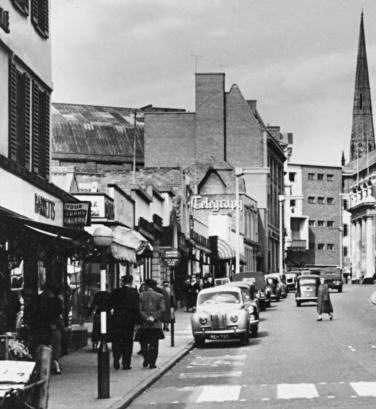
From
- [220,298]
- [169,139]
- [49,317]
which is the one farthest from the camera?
[169,139]

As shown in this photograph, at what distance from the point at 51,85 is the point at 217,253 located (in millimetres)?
50755

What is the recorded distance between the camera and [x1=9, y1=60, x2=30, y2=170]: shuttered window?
23.6 metres

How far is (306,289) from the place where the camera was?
205ft

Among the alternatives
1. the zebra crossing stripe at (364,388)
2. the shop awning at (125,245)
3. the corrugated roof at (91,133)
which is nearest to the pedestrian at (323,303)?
the shop awning at (125,245)

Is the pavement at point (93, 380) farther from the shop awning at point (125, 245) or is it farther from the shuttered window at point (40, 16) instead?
the shuttered window at point (40, 16)

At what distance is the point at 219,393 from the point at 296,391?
4.02ft

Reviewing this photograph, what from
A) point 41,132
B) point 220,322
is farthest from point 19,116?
point 220,322

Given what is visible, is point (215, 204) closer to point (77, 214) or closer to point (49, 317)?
point (77, 214)

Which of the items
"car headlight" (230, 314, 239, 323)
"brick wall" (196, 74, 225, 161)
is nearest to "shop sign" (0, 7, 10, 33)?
"car headlight" (230, 314, 239, 323)

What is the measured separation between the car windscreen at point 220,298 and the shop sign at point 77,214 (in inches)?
286

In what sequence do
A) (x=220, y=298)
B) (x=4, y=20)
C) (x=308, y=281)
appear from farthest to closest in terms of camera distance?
(x=308, y=281) → (x=220, y=298) → (x=4, y=20)

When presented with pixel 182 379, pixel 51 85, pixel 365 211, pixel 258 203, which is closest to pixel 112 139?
pixel 258 203

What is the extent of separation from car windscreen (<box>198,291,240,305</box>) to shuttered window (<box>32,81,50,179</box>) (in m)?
7.41

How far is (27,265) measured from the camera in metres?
25.8
